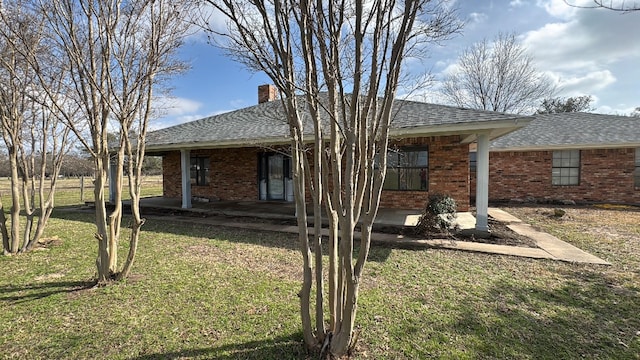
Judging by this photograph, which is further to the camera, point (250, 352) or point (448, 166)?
point (448, 166)

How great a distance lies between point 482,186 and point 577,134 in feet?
29.4

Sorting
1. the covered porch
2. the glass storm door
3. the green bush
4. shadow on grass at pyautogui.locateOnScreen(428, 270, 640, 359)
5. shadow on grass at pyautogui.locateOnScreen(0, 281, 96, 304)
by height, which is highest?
the glass storm door

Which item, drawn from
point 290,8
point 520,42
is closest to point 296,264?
point 290,8

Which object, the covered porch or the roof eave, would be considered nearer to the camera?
the roof eave

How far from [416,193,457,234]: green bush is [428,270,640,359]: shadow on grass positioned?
2408mm

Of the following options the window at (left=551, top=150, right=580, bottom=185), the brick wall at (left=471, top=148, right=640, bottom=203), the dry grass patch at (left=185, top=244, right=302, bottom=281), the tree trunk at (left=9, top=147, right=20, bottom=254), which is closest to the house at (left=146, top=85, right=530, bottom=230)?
the dry grass patch at (left=185, top=244, right=302, bottom=281)

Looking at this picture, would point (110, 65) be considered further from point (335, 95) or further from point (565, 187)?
A: point (565, 187)

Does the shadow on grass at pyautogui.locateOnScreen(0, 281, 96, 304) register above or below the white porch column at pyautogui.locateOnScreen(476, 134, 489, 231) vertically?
below

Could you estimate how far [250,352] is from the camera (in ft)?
Result: 8.02

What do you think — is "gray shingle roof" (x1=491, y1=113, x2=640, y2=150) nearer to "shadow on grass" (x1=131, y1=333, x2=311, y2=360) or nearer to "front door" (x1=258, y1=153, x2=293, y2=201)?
"front door" (x1=258, y1=153, x2=293, y2=201)

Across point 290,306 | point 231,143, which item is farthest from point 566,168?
point 290,306

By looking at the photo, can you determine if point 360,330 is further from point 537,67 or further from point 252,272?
point 537,67

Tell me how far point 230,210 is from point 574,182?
13.0 m

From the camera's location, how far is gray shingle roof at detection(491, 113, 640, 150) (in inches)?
428
